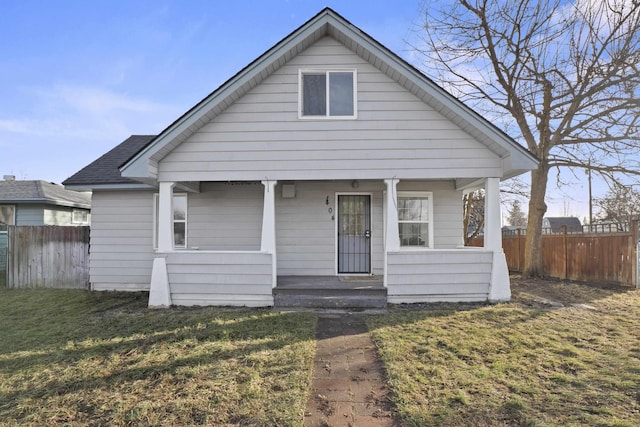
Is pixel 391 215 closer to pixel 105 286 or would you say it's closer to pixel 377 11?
pixel 377 11

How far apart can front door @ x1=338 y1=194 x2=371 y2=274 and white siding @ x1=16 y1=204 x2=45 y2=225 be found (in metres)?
12.3

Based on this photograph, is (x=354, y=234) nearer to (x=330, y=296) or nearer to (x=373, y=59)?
(x=330, y=296)

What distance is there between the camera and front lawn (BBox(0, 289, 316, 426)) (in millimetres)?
3092

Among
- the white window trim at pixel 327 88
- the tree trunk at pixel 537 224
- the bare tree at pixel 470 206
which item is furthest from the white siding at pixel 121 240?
the bare tree at pixel 470 206

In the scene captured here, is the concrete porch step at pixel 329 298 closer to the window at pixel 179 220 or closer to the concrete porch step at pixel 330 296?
the concrete porch step at pixel 330 296

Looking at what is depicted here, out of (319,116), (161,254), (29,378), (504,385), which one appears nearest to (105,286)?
(161,254)

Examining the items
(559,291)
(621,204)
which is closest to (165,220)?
(559,291)

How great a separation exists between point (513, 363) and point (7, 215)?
57.1 feet

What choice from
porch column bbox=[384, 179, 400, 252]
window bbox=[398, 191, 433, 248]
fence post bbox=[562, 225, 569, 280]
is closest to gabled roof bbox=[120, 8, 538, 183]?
porch column bbox=[384, 179, 400, 252]

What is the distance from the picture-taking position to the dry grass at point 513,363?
10.1 ft

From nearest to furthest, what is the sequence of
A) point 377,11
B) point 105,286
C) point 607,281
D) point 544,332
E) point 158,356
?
point 158,356 < point 544,332 < point 105,286 < point 607,281 < point 377,11

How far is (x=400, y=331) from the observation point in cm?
533

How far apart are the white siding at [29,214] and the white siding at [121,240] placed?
6578 millimetres

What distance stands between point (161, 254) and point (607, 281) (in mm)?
11712
